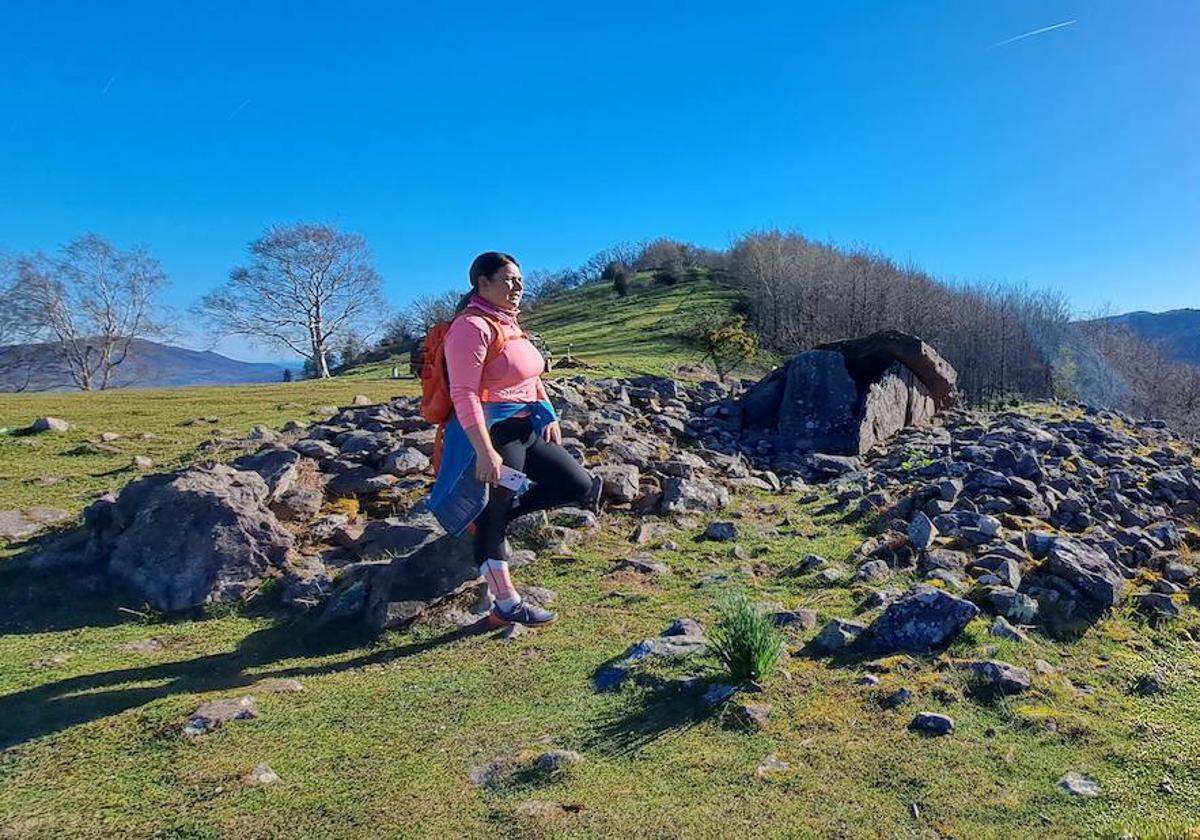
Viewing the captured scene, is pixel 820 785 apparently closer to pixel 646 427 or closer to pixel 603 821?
pixel 603 821

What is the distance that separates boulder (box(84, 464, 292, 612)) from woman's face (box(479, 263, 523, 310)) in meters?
2.50

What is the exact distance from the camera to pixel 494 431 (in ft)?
12.7

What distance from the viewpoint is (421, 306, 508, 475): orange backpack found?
3.80 m

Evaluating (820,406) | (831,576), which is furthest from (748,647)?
(820,406)

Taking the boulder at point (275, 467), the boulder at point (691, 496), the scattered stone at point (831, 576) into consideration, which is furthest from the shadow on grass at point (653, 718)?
the boulder at point (275, 467)

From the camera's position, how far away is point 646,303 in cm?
5938

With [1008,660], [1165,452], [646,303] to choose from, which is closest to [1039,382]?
[1165,452]

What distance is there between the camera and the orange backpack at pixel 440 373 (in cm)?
380

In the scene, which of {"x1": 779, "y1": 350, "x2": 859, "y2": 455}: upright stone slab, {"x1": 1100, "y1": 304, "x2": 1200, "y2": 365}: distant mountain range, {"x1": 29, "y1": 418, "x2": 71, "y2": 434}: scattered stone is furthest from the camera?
{"x1": 1100, "y1": 304, "x2": 1200, "y2": 365}: distant mountain range

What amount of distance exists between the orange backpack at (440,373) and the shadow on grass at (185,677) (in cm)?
117

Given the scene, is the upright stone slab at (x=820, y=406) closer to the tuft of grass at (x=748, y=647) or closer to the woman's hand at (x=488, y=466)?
the tuft of grass at (x=748, y=647)

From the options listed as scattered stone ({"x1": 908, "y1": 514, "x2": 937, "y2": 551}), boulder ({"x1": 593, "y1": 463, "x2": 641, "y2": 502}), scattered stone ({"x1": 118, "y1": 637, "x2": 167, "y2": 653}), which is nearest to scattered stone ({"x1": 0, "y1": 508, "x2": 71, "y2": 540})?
scattered stone ({"x1": 118, "y1": 637, "x2": 167, "y2": 653})

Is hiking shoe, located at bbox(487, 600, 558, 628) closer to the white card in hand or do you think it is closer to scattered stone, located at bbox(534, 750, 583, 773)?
the white card in hand

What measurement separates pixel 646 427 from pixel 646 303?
50030 millimetres
